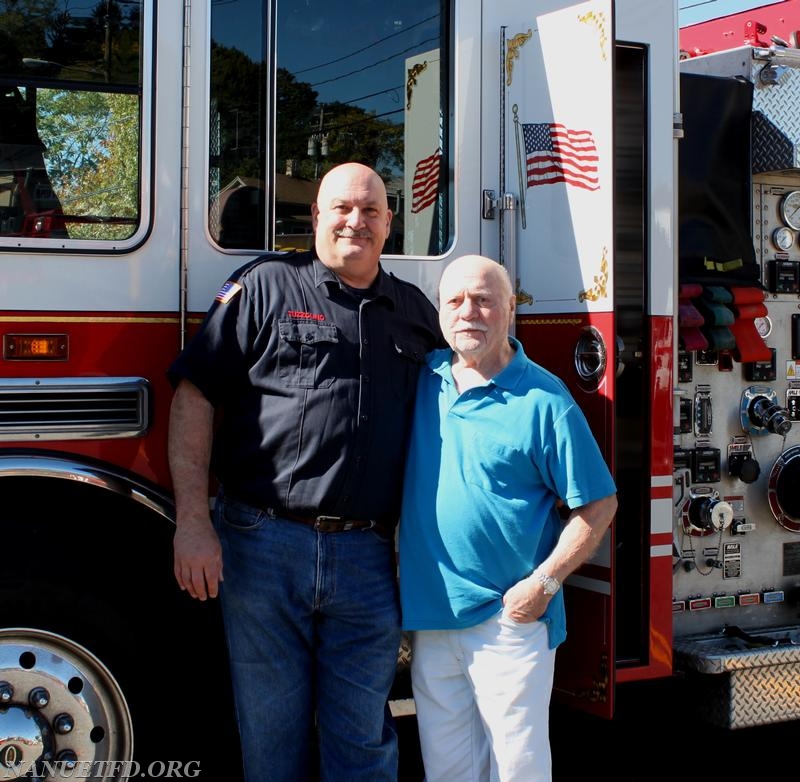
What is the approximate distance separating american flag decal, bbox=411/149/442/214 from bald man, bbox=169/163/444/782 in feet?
1.83

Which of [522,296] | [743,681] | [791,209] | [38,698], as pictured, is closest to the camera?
[38,698]

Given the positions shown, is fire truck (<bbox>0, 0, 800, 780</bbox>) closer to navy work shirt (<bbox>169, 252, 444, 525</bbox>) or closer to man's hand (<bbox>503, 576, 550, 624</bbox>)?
navy work shirt (<bbox>169, 252, 444, 525</bbox>)

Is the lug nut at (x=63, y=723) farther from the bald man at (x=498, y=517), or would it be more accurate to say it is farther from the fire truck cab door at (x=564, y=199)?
the fire truck cab door at (x=564, y=199)

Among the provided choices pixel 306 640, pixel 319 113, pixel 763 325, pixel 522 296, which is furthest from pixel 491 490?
pixel 763 325

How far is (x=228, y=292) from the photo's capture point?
285 centimetres

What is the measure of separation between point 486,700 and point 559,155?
166 cm

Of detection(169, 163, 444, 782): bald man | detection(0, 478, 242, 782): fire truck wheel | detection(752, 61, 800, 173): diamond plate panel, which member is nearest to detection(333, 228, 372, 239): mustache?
detection(169, 163, 444, 782): bald man

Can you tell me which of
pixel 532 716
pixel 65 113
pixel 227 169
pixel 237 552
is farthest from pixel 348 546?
pixel 65 113

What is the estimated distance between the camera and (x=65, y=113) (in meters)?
3.02

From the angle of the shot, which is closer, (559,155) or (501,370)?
(501,370)

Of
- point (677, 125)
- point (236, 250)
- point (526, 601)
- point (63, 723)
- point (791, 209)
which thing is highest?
point (677, 125)

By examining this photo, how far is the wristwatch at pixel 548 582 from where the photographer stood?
2727 millimetres

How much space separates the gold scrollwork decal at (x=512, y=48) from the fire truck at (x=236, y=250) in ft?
0.04

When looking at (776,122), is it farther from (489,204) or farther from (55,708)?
(55,708)
